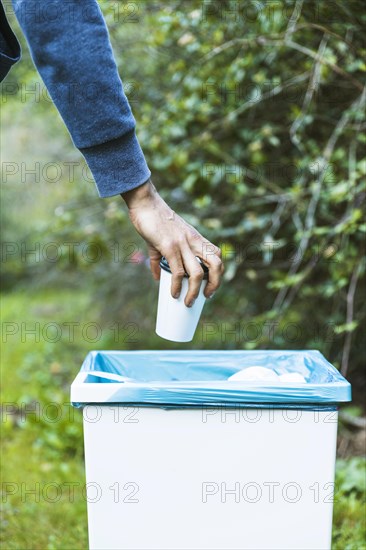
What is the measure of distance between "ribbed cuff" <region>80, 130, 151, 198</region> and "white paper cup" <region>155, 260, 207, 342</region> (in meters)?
0.24

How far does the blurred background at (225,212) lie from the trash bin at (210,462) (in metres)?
0.58

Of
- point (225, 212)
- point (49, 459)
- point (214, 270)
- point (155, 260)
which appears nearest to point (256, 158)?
point (225, 212)

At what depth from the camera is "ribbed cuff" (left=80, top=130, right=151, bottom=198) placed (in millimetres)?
1172

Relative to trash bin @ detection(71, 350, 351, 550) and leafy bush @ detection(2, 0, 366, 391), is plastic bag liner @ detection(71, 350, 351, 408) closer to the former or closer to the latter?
trash bin @ detection(71, 350, 351, 550)

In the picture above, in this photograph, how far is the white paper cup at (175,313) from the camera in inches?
54.8

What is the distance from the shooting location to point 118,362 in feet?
A: 5.45

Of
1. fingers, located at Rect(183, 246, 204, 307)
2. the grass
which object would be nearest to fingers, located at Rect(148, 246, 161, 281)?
fingers, located at Rect(183, 246, 204, 307)

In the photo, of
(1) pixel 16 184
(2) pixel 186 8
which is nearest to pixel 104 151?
(2) pixel 186 8

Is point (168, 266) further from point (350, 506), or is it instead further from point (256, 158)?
point (256, 158)

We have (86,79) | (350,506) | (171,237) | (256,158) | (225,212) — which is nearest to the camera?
(86,79)

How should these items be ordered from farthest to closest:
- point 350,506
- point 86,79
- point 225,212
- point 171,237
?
point 225,212
point 350,506
point 171,237
point 86,79

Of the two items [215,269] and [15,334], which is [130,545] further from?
[15,334]

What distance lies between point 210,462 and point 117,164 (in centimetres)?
63

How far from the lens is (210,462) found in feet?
4.36
